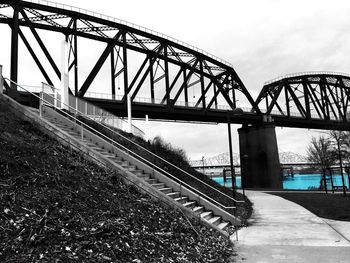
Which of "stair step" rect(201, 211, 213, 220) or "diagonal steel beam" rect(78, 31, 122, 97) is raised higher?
"diagonal steel beam" rect(78, 31, 122, 97)

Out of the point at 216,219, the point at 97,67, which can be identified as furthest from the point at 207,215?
the point at 97,67

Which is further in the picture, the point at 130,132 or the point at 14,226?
the point at 130,132

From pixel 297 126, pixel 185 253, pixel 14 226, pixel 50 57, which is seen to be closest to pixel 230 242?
pixel 185 253

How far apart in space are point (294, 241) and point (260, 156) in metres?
50.6

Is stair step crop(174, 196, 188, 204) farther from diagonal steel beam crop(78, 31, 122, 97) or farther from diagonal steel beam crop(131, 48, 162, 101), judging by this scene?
diagonal steel beam crop(131, 48, 162, 101)

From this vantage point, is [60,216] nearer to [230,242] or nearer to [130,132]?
[230,242]

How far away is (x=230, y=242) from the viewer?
8.27m

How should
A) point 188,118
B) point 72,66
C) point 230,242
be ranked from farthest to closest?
1. point 188,118
2. point 72,66
3. point 230,242

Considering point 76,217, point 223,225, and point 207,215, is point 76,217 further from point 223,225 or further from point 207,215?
point 223,225

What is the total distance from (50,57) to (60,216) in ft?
103

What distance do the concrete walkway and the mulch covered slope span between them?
0.71m

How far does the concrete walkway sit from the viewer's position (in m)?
6.87

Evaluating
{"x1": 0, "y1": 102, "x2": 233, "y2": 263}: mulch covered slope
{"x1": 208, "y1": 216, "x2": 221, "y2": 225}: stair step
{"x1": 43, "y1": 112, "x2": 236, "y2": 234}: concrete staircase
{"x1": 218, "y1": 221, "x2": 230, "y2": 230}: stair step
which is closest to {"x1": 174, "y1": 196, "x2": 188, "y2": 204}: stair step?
{"x1": 43, "y1": 112, "x2": 236, "y2": 234}: concrete staircase

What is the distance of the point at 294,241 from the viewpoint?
8438mm
